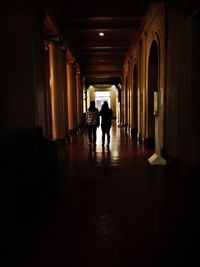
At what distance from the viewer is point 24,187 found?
362 centimetres

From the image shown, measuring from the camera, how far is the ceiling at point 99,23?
321 inches

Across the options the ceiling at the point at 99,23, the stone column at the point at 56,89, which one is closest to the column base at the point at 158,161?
the ceiling at the point at 99,23

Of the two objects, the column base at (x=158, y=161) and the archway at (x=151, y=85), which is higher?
the archway at (x=151, y=85)

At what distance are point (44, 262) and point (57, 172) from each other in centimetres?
356

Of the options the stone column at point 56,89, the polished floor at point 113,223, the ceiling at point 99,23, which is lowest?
the polished floor at point 113,223

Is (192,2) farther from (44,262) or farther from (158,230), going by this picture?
(44,262)

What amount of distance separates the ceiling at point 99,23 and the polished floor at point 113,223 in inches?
191

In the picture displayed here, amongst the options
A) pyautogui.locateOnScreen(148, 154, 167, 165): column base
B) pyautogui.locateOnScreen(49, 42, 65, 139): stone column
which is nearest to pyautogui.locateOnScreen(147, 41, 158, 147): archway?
pyautogui.locateOnScreen(148, 154, 167, 165): column base

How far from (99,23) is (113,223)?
8985 mm

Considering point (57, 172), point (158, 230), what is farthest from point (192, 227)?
point (57, 172)

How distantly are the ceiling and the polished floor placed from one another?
191 inches

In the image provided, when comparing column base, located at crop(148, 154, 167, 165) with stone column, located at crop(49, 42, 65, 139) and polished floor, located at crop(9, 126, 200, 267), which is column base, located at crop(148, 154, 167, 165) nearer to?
polished floor, located at crop(9, 126, 200, 267)

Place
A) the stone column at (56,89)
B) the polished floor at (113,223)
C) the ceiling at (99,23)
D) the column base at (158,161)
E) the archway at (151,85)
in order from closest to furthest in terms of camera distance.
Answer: the polished floor at (113,223) < the column base at (158,161) < the ceiling at (99,23) < the archway at (151,85) < the stone column at (56,89)

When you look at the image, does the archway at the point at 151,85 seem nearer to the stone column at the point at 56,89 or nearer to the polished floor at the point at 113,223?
the stone column at the point at 56,89
